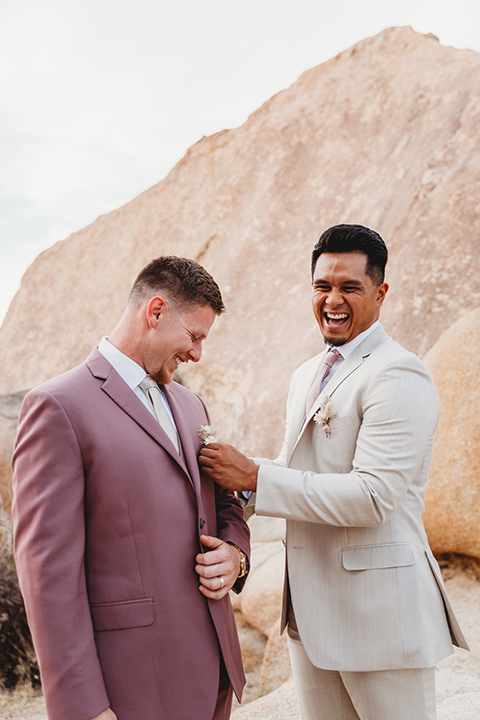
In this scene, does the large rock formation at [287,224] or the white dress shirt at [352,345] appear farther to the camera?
the large rock formation at [287,224]

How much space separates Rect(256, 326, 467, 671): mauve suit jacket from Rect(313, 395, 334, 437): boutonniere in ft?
0.07

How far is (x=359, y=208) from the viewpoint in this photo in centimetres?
948

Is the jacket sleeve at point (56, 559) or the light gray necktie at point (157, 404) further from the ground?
the light gray necktie at point (157, 404)

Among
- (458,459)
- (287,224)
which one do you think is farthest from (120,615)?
(287,224)

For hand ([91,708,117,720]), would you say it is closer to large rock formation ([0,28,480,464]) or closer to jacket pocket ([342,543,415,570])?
jacket pocket ([342,543,415,570])

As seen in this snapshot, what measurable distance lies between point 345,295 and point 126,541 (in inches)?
48.5

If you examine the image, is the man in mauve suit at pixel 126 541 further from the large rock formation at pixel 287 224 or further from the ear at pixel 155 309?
the large rock formation at pixel 287 224

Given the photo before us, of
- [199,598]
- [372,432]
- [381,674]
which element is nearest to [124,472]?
[199,598]

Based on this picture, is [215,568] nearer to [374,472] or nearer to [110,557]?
[110,557]

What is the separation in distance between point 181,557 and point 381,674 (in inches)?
34.1

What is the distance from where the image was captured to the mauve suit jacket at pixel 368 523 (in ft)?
7.09

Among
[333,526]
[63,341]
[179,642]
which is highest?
[63,341]

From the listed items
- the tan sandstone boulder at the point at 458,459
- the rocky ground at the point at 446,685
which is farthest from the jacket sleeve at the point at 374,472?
the tan sandstone boulder at the point at 458,459

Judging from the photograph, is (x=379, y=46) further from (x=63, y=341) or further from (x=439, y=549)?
(x=439, y=549)
